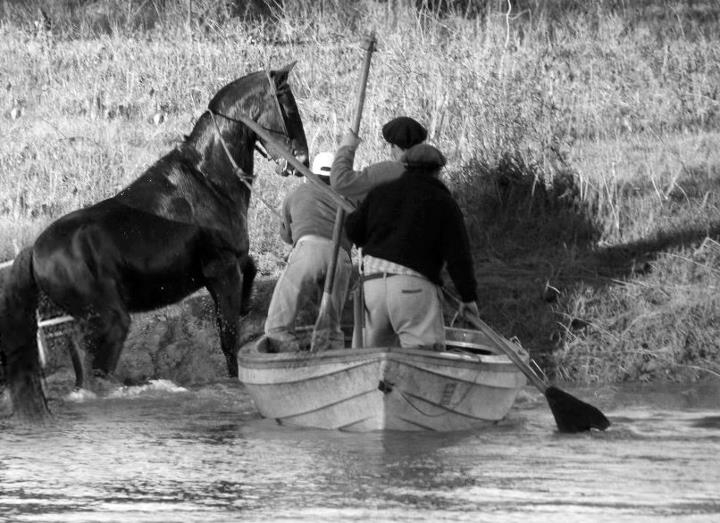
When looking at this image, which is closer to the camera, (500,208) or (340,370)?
(340,370)

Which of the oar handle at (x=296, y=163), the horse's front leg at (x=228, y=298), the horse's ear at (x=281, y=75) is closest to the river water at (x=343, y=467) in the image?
the horse's front leg at (x=228, y=298)

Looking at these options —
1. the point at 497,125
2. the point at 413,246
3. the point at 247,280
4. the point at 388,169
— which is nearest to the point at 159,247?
the point at 247,280

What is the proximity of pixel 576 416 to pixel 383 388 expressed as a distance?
126 cm

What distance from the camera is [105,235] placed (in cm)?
1121

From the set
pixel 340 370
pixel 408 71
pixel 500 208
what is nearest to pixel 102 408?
pixel 340 370

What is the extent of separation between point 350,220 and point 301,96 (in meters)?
8.09

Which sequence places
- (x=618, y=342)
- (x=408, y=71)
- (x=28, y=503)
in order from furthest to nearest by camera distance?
(x=408, y=71) → (x=618, y=342) → (x=28, y=503)

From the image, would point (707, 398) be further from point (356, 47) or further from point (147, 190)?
point (356, 47)

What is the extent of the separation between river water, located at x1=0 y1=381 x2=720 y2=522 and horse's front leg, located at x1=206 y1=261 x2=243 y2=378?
479 mm

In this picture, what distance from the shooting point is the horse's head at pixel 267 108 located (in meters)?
11.9

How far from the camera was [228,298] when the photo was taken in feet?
38.7

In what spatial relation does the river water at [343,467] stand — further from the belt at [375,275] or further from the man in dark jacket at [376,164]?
the man in dark jacket at [376,164]

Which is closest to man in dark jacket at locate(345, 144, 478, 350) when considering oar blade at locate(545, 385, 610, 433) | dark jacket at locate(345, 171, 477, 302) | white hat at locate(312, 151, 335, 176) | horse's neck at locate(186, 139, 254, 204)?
dark jacket at locate(345, 171, 477, 302)

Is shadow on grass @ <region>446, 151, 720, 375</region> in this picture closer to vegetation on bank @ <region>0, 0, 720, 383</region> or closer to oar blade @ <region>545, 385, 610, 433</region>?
vegetation on bank @ <region>0, 0, 720, 383</region>
